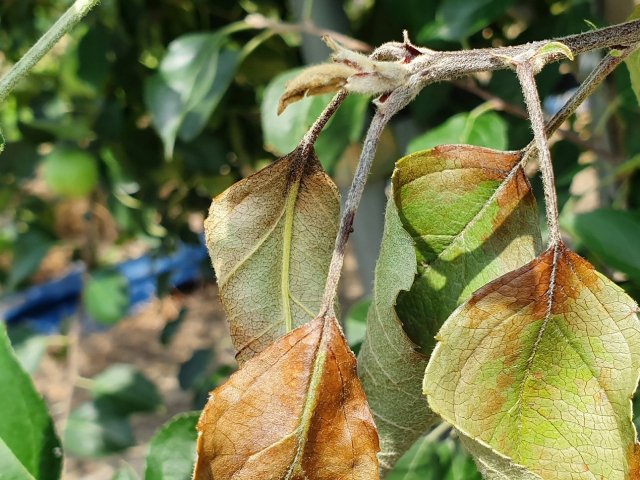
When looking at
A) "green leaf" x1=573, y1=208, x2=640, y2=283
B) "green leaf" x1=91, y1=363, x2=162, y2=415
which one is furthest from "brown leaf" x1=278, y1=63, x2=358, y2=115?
"green leaf" x1=91, y1=363, x2=162, y2=415

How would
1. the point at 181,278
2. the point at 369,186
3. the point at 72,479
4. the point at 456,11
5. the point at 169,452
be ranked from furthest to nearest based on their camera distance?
the point at 181,278 → the point at 72,479 → the point at 369,186 → the point at 456,11 → the point at 169,452

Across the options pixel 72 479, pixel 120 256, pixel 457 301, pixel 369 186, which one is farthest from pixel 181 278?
pixel 457 301

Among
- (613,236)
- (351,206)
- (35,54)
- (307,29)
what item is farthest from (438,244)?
(307,29)

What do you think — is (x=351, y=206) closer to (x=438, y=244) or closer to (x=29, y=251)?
(x=438, y=244)

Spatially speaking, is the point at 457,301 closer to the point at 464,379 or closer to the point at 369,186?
the point at 464,379

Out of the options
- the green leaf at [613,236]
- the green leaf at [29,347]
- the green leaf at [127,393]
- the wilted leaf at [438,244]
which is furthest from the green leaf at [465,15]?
the green leaf at [29,347]

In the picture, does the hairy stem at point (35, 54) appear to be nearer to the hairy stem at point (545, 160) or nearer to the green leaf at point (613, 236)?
the hairy stem at point (545, 160)
